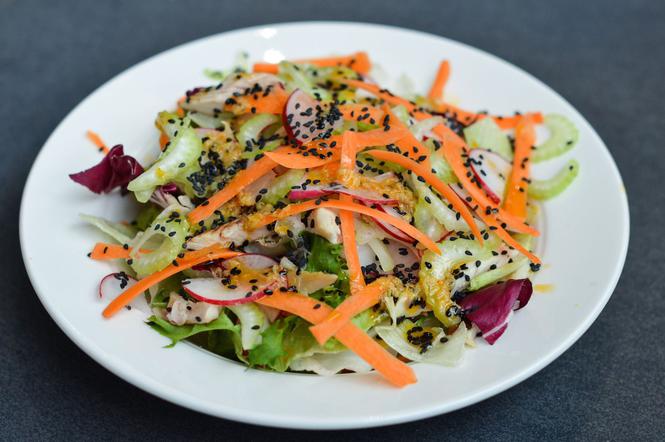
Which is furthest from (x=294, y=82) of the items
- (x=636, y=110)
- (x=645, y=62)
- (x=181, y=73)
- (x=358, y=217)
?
(x=645, y=62)

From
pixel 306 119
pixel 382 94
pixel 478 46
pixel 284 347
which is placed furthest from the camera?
pixel 478 46

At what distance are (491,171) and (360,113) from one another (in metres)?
0.70

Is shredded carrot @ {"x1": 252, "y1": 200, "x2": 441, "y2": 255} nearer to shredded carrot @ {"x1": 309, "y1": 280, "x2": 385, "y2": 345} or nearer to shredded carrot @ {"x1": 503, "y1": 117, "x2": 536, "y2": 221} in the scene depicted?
shredded carrot @ {"x1": 309, "y1": 280, "x2": 385, "y2": 345}

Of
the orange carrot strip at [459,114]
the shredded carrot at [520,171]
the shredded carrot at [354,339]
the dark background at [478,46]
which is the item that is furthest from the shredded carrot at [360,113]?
the dark background at [478,46]

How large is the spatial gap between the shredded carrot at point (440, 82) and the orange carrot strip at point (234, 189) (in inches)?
53.6

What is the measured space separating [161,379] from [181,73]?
2029 mm

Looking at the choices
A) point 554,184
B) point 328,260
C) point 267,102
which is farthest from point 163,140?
point 554,184

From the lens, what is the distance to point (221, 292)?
2.53m

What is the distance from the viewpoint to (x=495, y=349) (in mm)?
2438

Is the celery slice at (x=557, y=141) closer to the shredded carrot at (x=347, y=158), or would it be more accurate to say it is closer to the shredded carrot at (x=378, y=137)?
the shredded carrot at (x=378, y=137)

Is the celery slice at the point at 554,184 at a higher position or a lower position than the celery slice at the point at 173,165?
Result: lower

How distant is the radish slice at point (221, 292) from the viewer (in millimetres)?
2479

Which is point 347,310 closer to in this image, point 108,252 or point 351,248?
point 351,248

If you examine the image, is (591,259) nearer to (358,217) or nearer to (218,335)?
(358,217)
